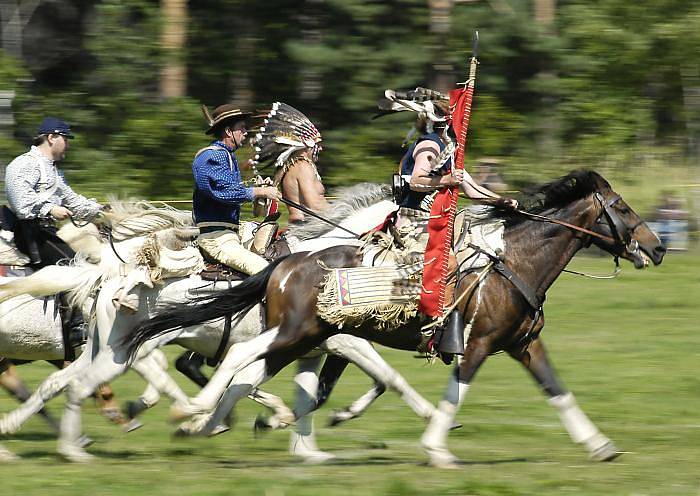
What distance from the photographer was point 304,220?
9703mm

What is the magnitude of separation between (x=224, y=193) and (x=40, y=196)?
151 centimetres

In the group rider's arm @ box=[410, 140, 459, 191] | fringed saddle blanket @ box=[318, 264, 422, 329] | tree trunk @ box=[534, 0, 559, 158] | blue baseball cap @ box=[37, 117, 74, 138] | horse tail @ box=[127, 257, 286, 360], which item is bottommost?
tree trunk @ box=[534, 0, 559, 158]

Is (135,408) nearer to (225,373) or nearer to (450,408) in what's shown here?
(225,373)

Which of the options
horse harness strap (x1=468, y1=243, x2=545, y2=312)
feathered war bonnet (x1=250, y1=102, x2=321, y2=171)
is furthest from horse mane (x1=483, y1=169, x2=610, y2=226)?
feathered war bonnet (x1=250, y1=102, x2=321, y2=171)

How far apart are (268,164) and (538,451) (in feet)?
10.5

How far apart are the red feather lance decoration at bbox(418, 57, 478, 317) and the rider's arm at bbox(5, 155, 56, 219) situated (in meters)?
3.07

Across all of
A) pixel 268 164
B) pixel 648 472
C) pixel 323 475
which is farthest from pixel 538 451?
pixel 268 164

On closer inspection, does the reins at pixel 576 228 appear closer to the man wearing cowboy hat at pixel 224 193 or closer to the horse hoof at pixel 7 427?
the man wearing cowboy hat at pixel 224 193

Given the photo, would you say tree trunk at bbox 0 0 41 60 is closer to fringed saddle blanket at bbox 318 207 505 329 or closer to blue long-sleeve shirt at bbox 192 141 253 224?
blue long-sleeve shirt at bbox 192 141 253 224

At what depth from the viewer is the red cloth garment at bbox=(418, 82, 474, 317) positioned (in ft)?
27.6

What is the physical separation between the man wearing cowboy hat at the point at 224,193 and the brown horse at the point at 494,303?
0.54m

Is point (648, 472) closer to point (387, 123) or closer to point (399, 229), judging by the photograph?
point (399, 229)

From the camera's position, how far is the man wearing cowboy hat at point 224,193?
9148 mm

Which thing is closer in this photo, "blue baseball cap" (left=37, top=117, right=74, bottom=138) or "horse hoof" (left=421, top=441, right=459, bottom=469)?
"horse hoof" (left=421, top=441, right=459, bottom=469)
